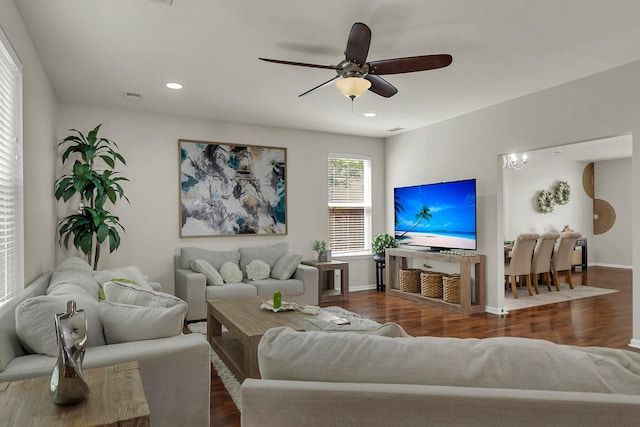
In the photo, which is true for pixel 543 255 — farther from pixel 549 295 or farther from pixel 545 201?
pixel 545 201

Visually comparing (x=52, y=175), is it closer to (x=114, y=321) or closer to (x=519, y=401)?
(x=114, y=321)

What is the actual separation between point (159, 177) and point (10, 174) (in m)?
Answer: 2.68

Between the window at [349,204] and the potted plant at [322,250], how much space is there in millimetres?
431

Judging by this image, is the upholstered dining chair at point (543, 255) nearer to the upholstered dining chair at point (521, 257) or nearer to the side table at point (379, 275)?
the upholstered dining chair at point (521, 257)

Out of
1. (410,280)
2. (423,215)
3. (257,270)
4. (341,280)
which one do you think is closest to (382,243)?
(410,280)

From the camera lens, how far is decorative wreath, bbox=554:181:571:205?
9023 millimetres

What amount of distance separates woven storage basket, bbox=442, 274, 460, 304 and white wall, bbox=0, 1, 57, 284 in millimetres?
4438

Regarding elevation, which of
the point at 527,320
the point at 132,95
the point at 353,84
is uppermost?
the point at 132,95

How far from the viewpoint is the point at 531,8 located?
8.70 feet

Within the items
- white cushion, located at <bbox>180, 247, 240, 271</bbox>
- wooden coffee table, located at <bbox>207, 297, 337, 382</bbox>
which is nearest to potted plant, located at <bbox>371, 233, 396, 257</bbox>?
white cushion, located at <bbox>180, 247, 240, 271</bbox>

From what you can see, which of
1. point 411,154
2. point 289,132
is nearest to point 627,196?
point 411,154

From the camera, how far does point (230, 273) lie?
506 cm

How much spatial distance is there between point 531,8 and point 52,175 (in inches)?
179

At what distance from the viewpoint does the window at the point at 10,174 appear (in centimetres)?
234
